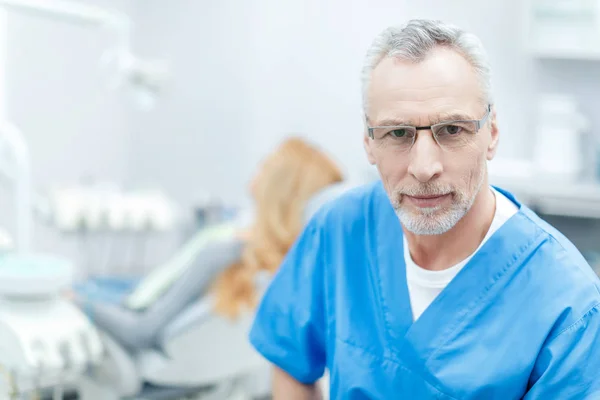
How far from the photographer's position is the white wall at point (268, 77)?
10.1 feet

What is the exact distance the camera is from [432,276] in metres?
1.27

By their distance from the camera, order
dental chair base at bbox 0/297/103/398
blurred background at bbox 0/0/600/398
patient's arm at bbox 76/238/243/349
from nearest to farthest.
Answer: dental chair base at bbox 0/297/103/398 → patient's arm at bbox 76/238/243/349 → blurred background at bbox 0/0/600/398

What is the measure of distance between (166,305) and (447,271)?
4.09ft

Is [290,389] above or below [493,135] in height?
below

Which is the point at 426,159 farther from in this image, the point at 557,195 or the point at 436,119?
the point at 557,195

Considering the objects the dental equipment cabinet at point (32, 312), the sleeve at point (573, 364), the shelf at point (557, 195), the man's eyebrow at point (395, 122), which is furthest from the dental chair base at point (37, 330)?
the shelf at point (557, 195)

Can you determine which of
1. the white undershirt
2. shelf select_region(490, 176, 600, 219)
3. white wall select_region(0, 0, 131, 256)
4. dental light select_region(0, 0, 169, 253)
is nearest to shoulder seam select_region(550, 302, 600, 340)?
the white undershirt

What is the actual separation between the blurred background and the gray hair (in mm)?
1087

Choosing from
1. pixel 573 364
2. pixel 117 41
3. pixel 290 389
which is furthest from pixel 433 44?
pixel 117 41

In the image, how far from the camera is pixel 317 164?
2.36 metres

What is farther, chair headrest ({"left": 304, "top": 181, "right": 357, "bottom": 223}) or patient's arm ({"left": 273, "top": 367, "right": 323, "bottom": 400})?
chair headrest ({"left": 304, "top": 181, "right": 357, "bottom": 223})

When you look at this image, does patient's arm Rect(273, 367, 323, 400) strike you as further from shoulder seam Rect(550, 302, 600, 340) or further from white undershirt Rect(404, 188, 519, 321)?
shoulder seam Rect(550, 302, 600, 340)

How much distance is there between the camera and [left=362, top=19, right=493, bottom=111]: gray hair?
1134mm

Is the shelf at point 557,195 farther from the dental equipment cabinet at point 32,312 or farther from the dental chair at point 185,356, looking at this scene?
the dental equipment cabinet at point 32,312
